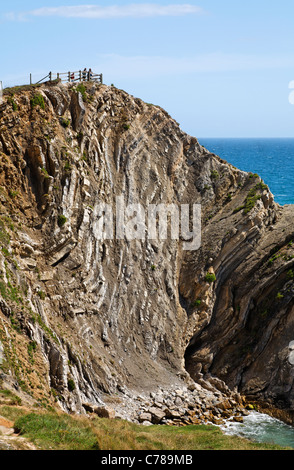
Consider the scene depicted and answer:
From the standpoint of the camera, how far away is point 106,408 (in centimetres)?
3828

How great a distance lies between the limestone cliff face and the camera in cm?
4184

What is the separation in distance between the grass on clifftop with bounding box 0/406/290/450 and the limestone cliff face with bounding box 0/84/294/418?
851cm

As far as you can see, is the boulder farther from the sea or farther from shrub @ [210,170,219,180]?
shrub @ [210,170,219,180]

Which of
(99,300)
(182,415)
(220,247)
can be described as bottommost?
(182,415)

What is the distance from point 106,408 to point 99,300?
1027 cm

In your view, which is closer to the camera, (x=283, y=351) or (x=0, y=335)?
(x=0, y=335)

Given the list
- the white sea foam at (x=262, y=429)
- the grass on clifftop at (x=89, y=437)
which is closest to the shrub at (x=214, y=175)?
the white sea foam at (x=262, y=429)

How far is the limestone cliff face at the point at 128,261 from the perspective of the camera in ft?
137

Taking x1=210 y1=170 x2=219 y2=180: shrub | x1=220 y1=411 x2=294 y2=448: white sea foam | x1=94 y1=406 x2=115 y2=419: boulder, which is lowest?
x1=220 y1=411 x2=294 y2=448: white sea foam

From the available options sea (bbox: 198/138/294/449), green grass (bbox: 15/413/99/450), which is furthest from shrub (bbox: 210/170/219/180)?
green grass (bbox: 15/413/99/450)

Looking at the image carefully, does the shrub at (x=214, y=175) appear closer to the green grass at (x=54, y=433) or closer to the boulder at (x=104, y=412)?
the boulder at (x=104, y=412)

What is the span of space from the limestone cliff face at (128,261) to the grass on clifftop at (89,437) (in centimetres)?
851
